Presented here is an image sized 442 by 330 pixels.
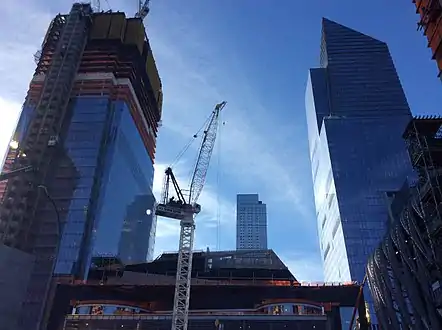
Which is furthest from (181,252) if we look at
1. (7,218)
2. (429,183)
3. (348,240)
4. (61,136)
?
(348,240)

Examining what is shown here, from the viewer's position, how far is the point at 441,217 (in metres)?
42.8

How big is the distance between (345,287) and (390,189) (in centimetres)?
10702

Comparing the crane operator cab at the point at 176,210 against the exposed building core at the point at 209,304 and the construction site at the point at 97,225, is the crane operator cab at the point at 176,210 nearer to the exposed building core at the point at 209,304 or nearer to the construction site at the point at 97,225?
the construction site at the point at 97,225

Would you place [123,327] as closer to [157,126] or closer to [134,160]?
[134,160]

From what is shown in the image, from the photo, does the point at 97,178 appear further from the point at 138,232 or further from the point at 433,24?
the point at 433,24

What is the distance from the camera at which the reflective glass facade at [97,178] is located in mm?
116875

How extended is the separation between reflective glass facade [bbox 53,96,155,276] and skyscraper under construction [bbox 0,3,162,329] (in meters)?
Answer: 0.31

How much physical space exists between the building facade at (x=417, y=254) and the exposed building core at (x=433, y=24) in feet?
50.3

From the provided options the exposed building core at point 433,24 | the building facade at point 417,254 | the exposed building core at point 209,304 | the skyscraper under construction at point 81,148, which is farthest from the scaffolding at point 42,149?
the exposed building core at point 433,24

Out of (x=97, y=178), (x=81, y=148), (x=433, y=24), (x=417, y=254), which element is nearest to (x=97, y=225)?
(x=97, y=178)

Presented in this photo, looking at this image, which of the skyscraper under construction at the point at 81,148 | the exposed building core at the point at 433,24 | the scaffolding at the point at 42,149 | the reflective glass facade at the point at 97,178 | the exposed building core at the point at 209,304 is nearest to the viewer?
the exposed building core at the point at 433,24

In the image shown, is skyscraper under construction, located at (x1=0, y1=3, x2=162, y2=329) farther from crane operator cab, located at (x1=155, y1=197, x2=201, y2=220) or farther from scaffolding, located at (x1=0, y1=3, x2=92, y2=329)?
crane operator cab, located at (x1=155, y1=197, x2=201, y2=220)

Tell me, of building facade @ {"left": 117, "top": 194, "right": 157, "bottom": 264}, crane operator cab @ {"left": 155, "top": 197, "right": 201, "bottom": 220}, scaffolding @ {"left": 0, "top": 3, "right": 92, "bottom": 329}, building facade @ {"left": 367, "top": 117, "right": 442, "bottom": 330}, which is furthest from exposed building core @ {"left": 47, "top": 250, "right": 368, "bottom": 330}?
building facade @ {"left": 117, "top": 194, "right": 157, "bottom": 264}

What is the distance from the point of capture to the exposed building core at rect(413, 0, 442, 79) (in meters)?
37.1
